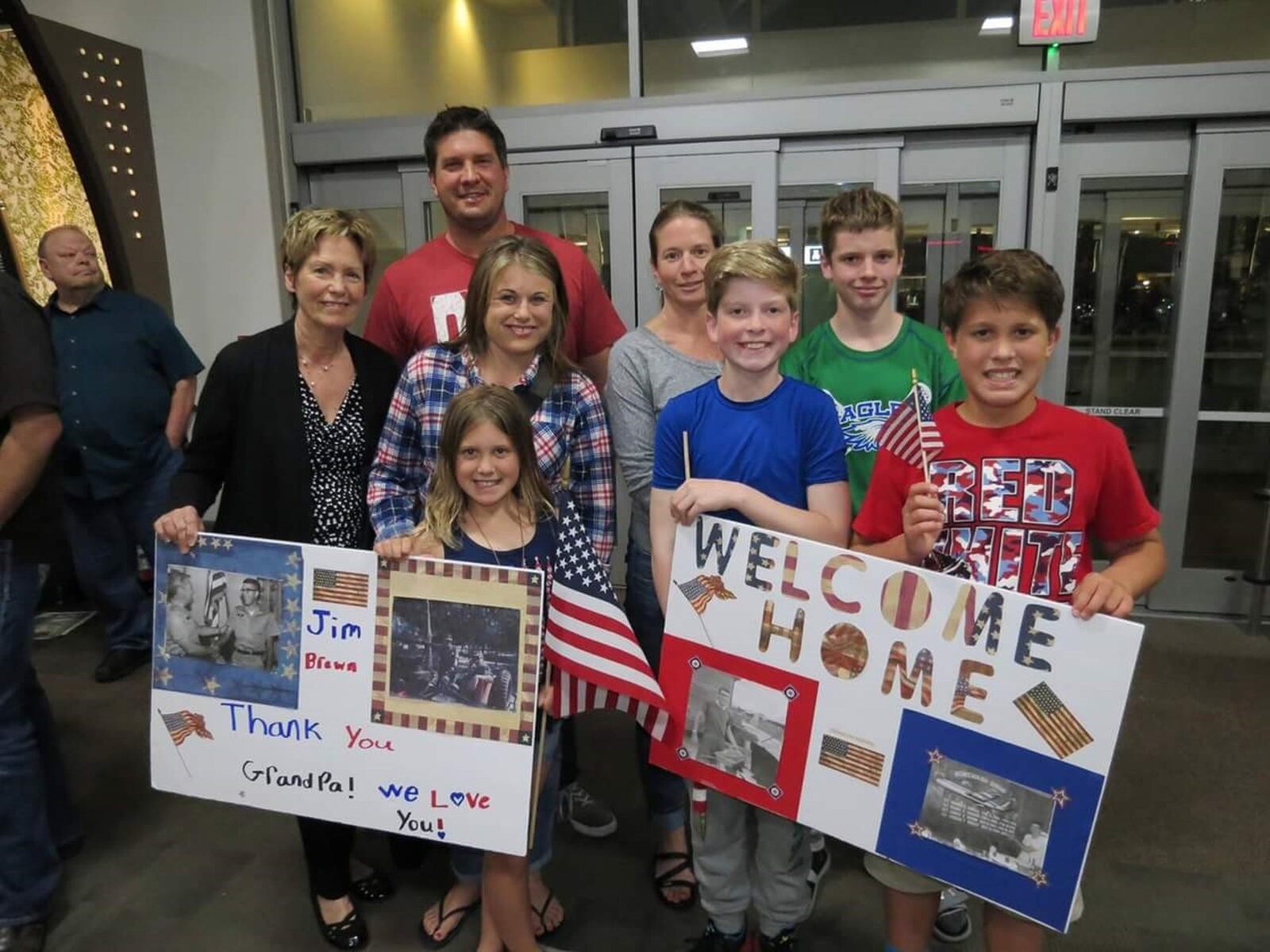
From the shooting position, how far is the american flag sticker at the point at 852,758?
1475mm

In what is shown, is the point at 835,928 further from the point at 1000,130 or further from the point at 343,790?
the point at 1000,130

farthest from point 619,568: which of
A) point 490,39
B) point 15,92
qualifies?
point 15,92

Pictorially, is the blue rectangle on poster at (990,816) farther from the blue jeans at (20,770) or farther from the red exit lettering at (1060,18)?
the red exit lettering at (1060,18)

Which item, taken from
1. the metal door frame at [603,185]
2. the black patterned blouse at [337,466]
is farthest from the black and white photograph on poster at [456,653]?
the metal door frame at [603,185]

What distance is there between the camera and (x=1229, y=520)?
4.26m

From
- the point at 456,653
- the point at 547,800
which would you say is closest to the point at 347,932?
the point at 547,800

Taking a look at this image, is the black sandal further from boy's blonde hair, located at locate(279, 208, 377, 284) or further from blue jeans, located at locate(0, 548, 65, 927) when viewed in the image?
boy's blonde hair, located at locate(279, 208, 377, 284)

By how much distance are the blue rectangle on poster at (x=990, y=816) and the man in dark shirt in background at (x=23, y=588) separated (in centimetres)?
195

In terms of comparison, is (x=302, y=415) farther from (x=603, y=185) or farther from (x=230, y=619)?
(x=603, y=185)

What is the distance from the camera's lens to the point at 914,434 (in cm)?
144

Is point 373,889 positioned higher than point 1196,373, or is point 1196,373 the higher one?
point 1196,373

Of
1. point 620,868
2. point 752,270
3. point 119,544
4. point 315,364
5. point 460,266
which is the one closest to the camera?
point 752,270

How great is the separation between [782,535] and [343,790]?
1.07 m

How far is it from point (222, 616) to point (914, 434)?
144cm
